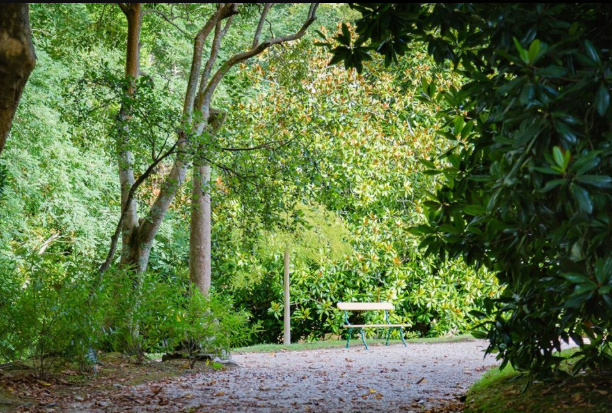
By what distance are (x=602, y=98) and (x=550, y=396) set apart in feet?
8.69

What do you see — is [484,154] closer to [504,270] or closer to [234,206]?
[504,270]

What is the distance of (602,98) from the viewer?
3027 mm

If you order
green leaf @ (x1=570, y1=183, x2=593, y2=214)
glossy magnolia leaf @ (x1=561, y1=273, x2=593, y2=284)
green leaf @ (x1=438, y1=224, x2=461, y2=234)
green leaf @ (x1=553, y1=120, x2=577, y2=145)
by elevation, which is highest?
green leaf @ (x1=553, y1=120, x2=577, y2=145)

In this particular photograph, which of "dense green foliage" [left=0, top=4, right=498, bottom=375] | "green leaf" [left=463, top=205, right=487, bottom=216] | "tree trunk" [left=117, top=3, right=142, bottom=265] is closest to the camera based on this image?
"green leaf" [left=463, top=205, right=487, bottom=216]

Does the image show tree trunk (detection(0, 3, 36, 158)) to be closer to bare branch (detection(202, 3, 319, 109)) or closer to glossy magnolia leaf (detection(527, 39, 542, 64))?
glossy magnolia leaf (detection(527, 39, 542, 64))

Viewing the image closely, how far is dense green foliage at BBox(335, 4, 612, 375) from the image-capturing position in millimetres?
3047

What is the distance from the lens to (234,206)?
14.0 m

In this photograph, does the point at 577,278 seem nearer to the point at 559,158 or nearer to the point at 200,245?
the point at 559,158

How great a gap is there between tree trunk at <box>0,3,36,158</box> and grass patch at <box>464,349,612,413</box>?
13.7 feet

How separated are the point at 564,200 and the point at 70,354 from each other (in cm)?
576

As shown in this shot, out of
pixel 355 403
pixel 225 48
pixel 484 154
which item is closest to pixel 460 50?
pixel 484 154

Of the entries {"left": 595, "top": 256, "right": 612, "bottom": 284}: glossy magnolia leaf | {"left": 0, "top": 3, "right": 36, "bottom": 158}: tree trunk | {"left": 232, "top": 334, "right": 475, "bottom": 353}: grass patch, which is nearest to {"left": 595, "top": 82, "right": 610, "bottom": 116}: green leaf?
{"left": 595, "top": 256, "right": 612, "bottom": 284}: glossy magnolia leaf

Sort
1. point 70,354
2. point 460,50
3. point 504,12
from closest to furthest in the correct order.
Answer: point 504,12
point 460,50
point 70,354

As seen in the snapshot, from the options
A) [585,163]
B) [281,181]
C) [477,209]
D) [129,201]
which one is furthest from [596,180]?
[281,181]
